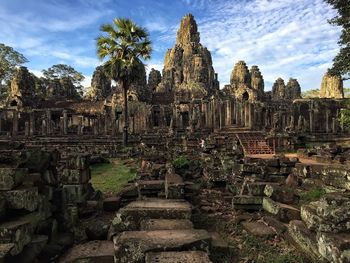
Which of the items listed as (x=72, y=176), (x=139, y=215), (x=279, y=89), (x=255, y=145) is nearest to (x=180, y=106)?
(x=255, y=145)

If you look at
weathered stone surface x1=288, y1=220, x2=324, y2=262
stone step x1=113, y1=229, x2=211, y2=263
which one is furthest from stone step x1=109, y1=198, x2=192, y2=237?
weathered stone surface x1=288, y1=220, x2=324, y2=262

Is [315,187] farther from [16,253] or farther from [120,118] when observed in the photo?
[120,118]

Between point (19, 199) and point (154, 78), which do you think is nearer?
point (19, 199)

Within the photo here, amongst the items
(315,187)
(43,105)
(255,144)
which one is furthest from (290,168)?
(43,105)

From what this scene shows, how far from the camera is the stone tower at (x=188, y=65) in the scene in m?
51.7

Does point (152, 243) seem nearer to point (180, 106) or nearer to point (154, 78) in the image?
point (180, 106)

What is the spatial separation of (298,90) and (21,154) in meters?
61.2

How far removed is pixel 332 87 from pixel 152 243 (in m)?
54.4

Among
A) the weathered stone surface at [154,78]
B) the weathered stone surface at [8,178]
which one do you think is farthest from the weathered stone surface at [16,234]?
the weathered stone surface at [154,78]

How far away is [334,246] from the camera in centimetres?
340

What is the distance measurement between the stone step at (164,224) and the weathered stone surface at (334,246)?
5.45 ft

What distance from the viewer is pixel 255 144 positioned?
749 inches

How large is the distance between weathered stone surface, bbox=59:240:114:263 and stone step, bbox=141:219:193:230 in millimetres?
574

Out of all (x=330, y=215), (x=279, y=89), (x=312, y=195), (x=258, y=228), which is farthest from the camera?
(x=279, y=89)
